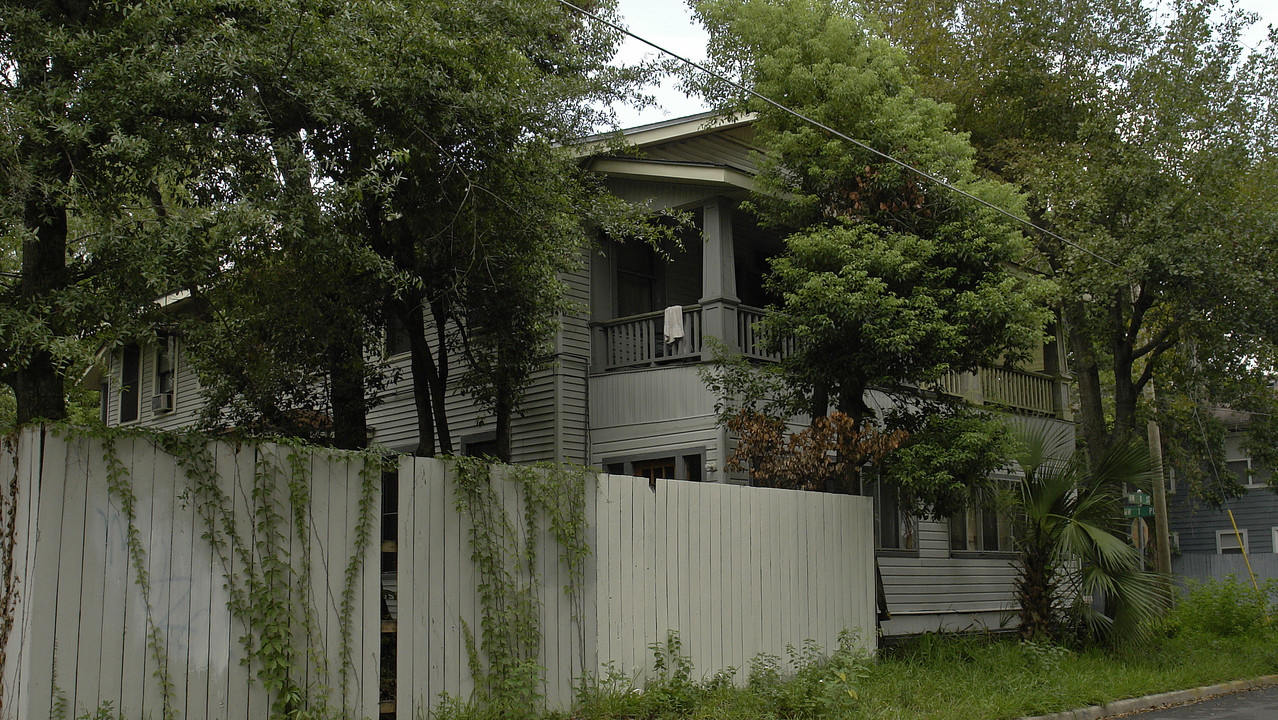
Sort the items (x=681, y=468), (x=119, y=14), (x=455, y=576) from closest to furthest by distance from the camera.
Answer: (x=455, y=576)
(x=119, y=14)
(x=681, y=468)

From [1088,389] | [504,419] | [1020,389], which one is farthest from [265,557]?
[1088,389]

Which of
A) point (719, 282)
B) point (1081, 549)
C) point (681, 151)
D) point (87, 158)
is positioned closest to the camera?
point (87, 158)

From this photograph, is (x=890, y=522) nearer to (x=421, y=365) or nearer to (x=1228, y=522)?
(x=421, y=365)

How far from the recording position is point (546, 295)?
13094 mm

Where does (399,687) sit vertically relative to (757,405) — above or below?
below

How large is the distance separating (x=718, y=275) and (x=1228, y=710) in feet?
26.7

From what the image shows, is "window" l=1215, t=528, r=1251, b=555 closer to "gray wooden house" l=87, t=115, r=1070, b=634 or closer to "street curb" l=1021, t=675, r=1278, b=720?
"gray wooden house" l=87, t=115, r=1070, b=634

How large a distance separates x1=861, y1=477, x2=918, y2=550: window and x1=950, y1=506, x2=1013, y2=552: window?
158 centimetres

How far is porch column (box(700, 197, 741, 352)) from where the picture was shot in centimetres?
1510

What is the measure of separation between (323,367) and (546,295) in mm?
3186

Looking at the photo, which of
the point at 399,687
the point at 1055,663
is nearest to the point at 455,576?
the point at 399,687

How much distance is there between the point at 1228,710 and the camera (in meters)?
11.1

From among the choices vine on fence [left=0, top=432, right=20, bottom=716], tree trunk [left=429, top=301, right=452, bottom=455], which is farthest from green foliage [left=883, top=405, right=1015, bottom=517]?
vine on fence [left=0, top=432, right=20, bottom=716]

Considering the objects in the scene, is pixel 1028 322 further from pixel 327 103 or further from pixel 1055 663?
pixel 327 103
